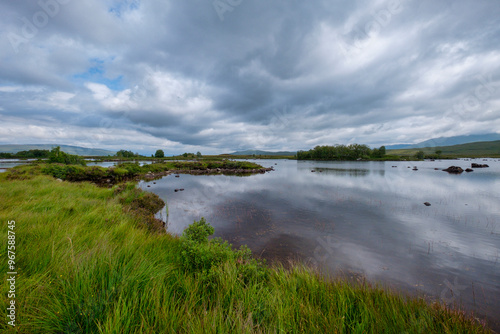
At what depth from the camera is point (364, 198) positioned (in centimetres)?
2195

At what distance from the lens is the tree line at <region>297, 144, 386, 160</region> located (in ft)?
513

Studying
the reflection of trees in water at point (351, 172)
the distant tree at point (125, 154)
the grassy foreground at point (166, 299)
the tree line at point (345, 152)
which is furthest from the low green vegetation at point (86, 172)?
the tree line at point (345, 152)

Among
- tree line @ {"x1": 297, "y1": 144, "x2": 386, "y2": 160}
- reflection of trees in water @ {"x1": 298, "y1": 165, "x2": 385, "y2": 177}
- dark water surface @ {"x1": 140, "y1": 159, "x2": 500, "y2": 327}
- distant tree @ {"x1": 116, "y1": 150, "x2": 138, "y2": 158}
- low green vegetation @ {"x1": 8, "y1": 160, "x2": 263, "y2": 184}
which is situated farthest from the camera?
tree line @ {"x1": 297, "y1": 144, "x2": 386, "y2": 160}

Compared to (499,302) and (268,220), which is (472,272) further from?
(268,220)

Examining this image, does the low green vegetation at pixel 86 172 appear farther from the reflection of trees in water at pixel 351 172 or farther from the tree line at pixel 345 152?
the tree line at pixel 345 152

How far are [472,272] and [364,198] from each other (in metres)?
14.4

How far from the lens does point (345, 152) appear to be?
160m

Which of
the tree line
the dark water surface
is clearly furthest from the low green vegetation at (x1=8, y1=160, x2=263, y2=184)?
the tree line

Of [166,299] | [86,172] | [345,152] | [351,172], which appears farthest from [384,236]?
[345,152]

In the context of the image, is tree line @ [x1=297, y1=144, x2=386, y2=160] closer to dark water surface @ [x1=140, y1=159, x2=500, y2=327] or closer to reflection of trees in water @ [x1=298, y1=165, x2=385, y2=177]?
reflection of trees in water @ [x1=298, y1=165, x2=385, y2=177]

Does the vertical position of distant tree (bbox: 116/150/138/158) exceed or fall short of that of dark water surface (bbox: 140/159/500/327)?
it exceeds it

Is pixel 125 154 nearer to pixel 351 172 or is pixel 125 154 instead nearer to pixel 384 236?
pixel 351 172

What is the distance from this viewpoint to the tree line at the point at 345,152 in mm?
156375

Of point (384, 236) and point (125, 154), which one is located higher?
point (125, 154)
